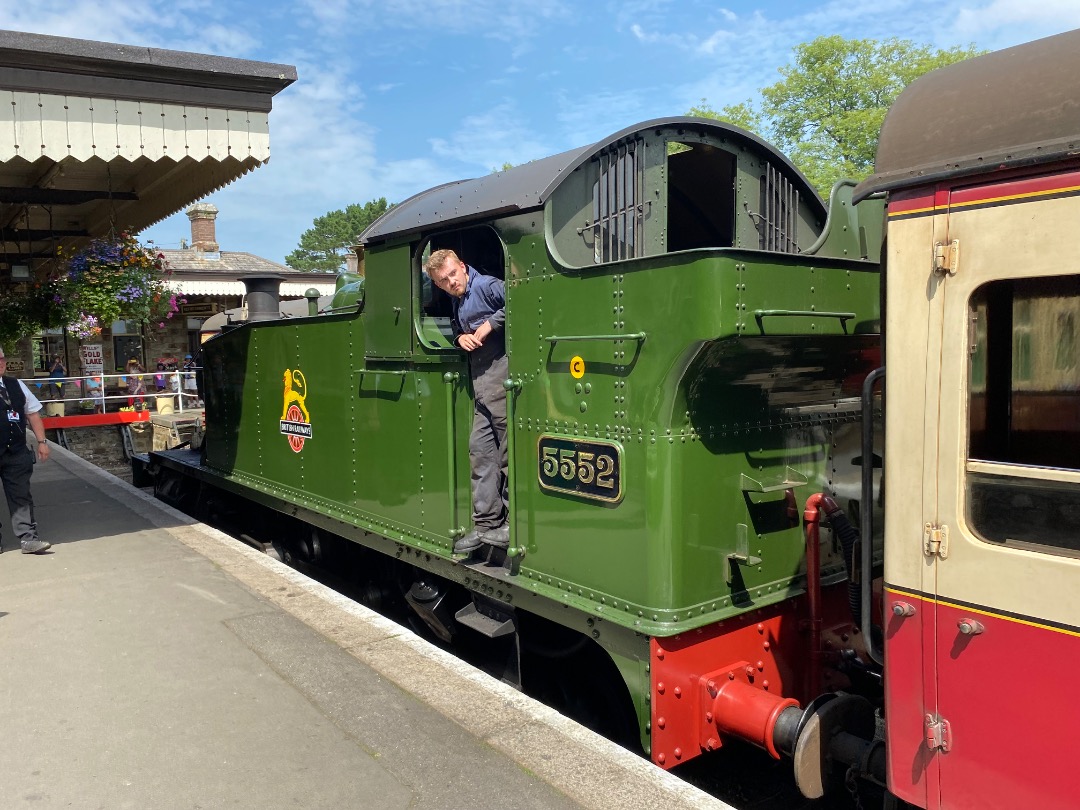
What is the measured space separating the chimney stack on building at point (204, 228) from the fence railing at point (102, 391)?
8.55m

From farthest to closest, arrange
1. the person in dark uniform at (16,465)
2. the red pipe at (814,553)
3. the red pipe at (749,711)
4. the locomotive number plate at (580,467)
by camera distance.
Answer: the person in dark uniform at (16,465), the red pipe at (814,553), the locomotive number plate at (580,467), the red pipe at (749,711)

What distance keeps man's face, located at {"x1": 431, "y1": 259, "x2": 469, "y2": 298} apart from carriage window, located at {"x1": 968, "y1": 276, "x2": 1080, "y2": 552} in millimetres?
2577

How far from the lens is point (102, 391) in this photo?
16.5m

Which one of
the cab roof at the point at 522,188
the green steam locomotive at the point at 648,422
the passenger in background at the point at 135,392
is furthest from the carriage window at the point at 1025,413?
the passenger in background at the point at 135,392

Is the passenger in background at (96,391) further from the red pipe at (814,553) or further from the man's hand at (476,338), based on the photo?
the red pipe at (814,553)

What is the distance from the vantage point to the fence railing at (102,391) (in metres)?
16.5

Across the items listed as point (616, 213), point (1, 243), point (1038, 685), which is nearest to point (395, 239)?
point (616, 213)

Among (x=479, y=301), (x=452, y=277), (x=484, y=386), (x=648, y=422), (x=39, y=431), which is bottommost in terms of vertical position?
(x=39, y=431)

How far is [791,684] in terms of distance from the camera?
388 centimetres

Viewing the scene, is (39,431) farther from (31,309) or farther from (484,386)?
(484,386)

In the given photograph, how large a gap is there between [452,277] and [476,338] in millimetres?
354

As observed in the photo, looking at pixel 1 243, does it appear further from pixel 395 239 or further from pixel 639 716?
pixel 639 716

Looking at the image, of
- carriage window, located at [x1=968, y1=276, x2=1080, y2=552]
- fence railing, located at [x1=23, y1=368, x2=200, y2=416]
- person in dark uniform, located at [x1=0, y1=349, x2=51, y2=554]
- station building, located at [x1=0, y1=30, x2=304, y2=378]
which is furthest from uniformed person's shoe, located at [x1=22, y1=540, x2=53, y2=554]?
fence railing, located at [x1=23, y1=368, x2=200, y2=416]

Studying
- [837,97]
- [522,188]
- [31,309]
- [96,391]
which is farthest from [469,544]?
[837,97]
